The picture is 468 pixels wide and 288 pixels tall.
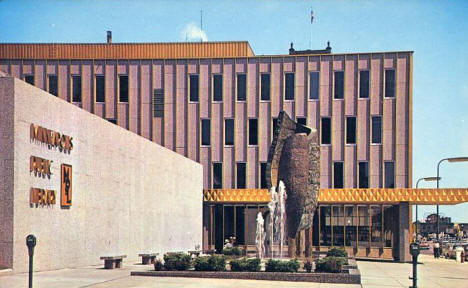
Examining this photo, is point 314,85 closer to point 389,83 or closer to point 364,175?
point 389,83

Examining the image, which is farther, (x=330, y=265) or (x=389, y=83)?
(x=389, y=83)

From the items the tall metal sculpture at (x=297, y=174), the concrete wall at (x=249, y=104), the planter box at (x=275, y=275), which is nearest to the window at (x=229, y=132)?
the concrete wall at (x=249, y=104)

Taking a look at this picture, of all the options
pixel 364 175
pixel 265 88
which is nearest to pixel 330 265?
pixel 364 175

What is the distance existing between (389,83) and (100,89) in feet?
74.1

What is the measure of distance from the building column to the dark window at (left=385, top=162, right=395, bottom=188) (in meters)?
3.26

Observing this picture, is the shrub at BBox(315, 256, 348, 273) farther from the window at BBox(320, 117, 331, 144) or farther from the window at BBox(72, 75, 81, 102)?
the window at BBox(72, 75, 81, 102)

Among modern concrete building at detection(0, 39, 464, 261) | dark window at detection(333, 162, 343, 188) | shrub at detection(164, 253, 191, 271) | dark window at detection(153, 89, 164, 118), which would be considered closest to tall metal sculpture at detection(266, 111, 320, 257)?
shrub at detection(164, 253, 191, 271)

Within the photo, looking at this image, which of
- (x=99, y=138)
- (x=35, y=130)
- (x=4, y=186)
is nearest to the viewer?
(x=4, y=186)

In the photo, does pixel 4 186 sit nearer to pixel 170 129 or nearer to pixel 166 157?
pixel 166 157

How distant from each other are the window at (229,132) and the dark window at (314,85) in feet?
21.6

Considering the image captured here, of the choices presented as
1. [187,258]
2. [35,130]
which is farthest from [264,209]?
[35,130]

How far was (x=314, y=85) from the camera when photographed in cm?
5306

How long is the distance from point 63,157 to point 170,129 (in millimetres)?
26682

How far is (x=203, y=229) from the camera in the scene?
53.2 m
